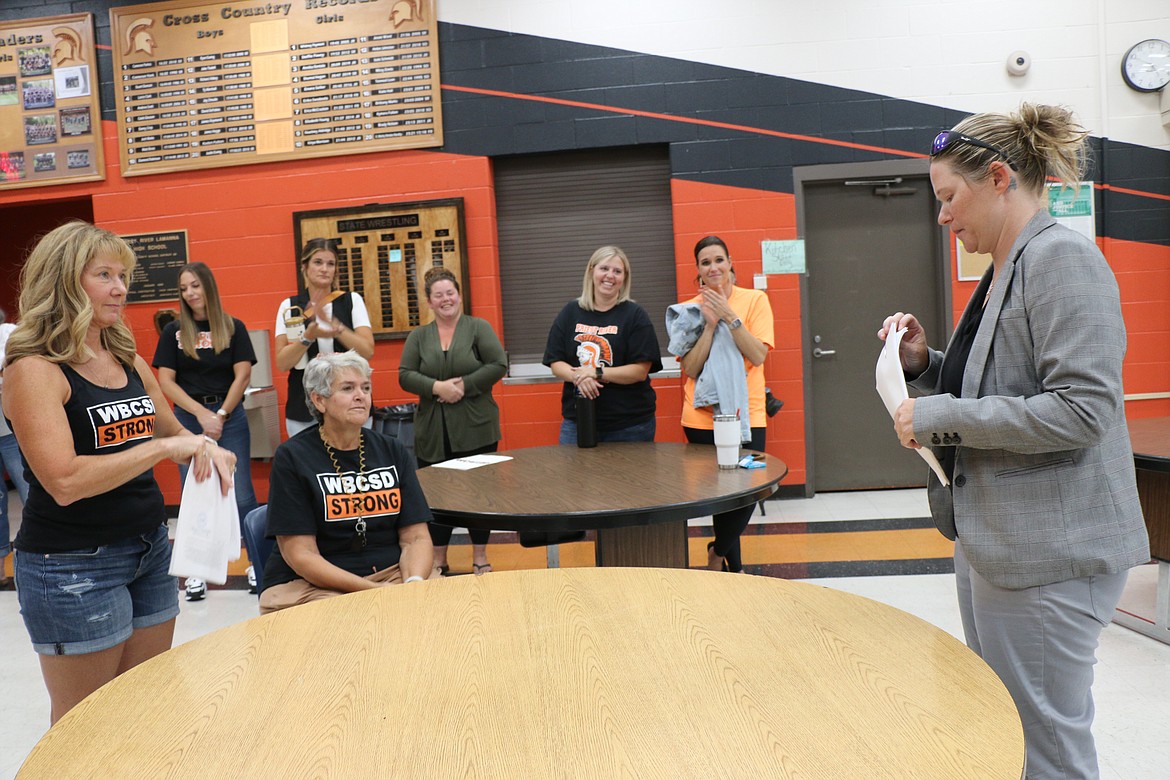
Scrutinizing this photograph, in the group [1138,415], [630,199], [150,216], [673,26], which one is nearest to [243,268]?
[150,216]

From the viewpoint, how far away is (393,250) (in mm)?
5449

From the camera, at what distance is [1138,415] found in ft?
17.1

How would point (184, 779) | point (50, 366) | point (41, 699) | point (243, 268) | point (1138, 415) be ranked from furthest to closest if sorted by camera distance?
point (243, 268), point (1138, 415), point (41, 699), point (50, 366), point (184, 779)

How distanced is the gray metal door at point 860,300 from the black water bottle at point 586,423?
241cm

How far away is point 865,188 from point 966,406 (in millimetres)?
4337

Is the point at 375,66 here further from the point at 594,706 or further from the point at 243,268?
the point at 594,706

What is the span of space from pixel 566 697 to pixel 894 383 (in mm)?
813

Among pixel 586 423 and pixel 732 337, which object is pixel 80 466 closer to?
pixel 586 423

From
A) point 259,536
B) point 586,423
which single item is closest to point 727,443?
point 586,423

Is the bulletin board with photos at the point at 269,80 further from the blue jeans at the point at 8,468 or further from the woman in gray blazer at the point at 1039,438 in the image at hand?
the woman in gray blazer at the point at 1039,438

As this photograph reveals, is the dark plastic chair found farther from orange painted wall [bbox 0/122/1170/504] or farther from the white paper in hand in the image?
orange painted wall [bbox 0/122/1170/504]

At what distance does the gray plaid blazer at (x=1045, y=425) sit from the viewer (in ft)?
4.33

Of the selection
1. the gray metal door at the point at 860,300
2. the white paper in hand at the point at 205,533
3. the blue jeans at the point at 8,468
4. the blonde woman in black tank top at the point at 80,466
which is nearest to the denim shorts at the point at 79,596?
the blonde woman in black tank top at the point at 80,466

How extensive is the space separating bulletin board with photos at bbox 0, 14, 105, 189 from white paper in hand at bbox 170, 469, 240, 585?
473 cm
